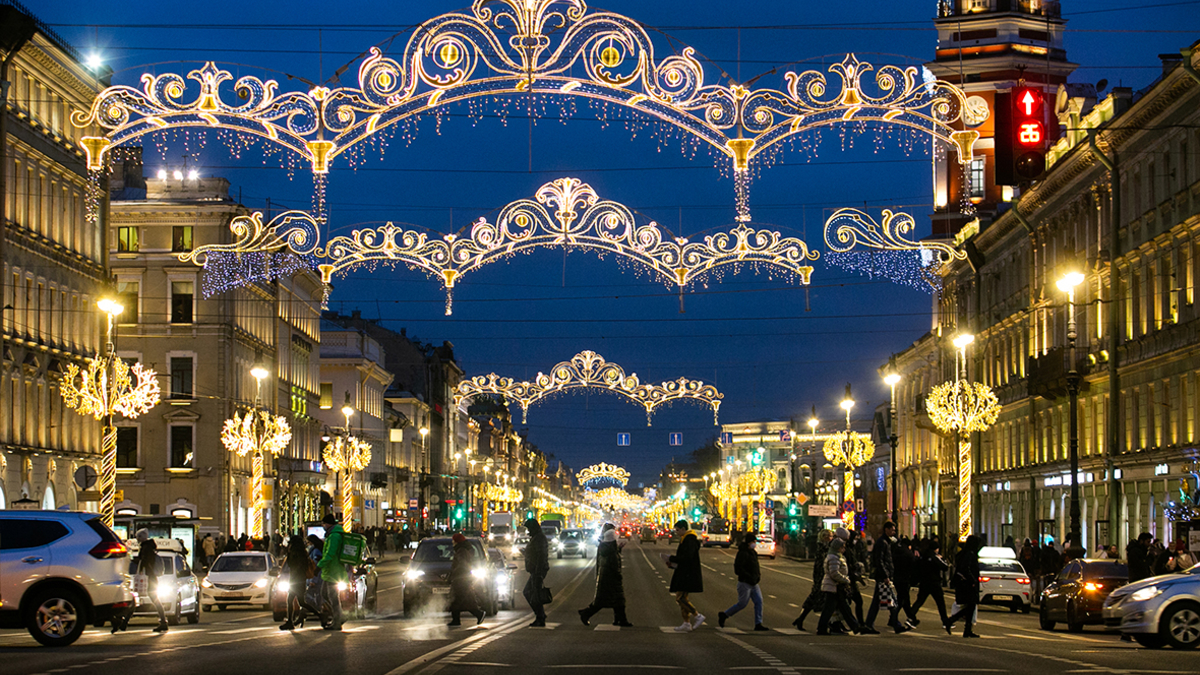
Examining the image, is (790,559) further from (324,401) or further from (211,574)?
(211,574)

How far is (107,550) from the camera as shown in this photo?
22094 millimetres

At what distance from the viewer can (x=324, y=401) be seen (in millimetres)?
111938

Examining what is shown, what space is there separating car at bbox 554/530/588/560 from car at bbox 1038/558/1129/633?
203ft

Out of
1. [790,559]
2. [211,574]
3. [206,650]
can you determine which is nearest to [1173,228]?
[211,574]

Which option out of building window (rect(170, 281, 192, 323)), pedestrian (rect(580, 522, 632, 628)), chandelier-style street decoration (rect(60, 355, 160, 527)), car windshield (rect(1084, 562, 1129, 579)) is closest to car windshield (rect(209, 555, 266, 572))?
chandelier-style street decoration (rect(60, 355, 160, 527))

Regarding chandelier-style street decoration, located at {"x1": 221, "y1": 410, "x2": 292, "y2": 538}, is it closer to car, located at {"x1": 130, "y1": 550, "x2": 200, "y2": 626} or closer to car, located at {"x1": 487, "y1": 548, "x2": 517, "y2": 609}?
car, located at {"x1": 487, "y1": 548, "x2": 517, "y2": 609}

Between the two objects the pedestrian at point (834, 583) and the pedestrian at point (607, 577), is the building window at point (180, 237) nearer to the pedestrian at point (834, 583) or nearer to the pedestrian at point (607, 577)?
the pedestrian at point (607, 577)

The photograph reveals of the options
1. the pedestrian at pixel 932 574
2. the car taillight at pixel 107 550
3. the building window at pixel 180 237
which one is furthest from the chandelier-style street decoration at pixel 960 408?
the building window at pixel 180 237

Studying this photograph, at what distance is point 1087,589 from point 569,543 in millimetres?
63624

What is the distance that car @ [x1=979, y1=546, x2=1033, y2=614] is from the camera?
41312mm

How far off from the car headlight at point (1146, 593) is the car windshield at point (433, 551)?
14594 millimetres

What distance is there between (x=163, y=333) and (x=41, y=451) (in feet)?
72.4

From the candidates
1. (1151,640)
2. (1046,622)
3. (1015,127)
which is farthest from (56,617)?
(1015,127)

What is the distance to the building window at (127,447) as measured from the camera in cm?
7294
